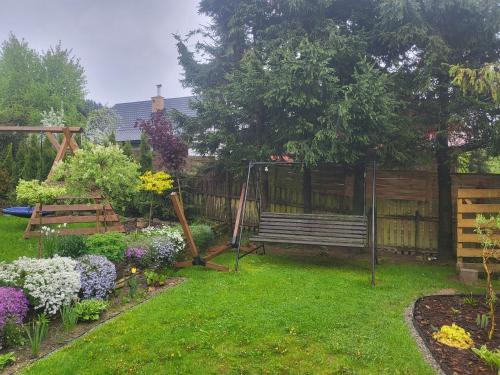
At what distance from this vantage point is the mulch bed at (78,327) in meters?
4.00

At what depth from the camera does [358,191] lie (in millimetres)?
9703

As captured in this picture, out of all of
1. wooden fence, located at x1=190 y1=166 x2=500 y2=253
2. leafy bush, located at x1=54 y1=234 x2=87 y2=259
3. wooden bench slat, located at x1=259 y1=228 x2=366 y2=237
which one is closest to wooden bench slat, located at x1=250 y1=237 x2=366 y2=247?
wooden bench slat, located at x1=259 y1=228 x2=366 y2=237

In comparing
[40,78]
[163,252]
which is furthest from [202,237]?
[40,78]

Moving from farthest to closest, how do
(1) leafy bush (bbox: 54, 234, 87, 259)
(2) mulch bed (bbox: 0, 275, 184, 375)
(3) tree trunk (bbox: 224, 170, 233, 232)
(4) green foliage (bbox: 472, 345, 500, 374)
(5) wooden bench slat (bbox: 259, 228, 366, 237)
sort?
(3) tree trunk (bbox: 224, 170, 233, 232)
(5) wooden bench slat (bbox: 259, 228, 366, 237)
(1) leafy bush (bbox: 54, 234, 87, 259)
(2) mulch bed (bbox: 0, 275, 184, 375)
(4) green foliage (bbox: 472, 345, 500, 374)

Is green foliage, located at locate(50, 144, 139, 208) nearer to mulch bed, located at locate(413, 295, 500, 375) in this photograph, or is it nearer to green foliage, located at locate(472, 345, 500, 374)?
→ mulch bed, located at locate(413, 295, 500, 375)

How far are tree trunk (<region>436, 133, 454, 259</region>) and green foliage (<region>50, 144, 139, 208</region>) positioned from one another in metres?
7.01

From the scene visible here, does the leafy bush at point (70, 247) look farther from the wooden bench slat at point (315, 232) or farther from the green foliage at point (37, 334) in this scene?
the wooden bench slat at point (315, 232)

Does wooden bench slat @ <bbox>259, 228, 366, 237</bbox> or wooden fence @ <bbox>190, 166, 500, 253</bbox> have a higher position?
wooden fence @ <bbox>190, 166, 500, 253</bbox>

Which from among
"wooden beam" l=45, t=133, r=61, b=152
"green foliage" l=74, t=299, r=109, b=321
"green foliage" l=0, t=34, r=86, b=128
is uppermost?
"green foliage" l=0, t=34, r=86, b=128

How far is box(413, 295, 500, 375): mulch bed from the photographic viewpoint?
384cm

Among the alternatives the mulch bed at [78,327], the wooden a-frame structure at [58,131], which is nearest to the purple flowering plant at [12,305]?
the mulch bed at [78,327]

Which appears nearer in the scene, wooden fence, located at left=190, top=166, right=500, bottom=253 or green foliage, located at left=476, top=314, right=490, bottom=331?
green foliage, located at left=476, top=314, right=490, bottom=331

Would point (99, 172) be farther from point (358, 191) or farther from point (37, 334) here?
point (358, 191)

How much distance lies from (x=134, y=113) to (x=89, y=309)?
2546 cm
